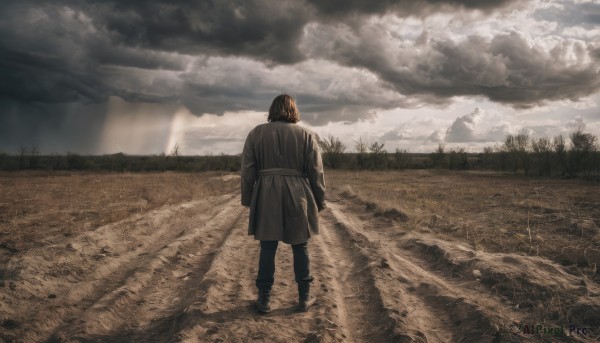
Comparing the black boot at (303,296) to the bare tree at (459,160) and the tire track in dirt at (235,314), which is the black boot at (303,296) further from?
the bare tree at (459,160)

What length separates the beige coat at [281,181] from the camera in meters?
3.88

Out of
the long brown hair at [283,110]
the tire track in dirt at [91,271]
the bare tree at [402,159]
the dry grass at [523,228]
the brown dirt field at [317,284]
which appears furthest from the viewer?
the bare tree at [402,159]

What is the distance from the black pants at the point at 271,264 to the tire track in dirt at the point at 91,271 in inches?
63.0

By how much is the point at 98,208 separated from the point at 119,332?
9928mm

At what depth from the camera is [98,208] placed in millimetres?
12148

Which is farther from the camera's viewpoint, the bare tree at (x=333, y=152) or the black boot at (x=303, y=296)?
the bare tree at (x=333, y=152)

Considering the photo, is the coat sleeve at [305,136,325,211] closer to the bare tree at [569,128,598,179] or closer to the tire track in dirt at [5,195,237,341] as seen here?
the tire track in dirt at [5,195,237,341]

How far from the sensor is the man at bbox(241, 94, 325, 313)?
3.88 m

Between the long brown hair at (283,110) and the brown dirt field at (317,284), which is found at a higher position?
the long brown hair at (283,110)

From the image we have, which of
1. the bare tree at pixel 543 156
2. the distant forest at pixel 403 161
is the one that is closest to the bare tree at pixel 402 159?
the distant forest at pixel 403 161

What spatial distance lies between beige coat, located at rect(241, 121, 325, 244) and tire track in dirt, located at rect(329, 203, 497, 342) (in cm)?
128

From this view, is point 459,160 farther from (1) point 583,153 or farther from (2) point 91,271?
(2) point 91,271

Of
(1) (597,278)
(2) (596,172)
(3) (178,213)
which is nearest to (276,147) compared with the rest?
(1) (597,278)

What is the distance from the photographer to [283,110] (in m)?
4.01
